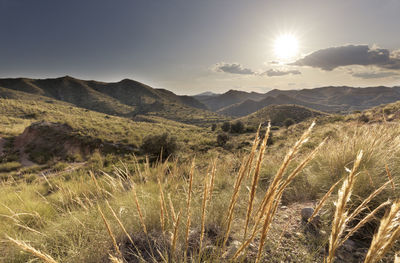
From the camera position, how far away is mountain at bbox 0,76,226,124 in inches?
3049

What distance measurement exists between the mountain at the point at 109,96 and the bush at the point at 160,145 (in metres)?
55.8

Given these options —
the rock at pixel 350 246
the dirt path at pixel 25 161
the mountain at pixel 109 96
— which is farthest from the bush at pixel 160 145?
the mountain at pixel 109 96

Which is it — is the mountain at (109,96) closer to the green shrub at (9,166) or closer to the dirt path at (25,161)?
the dirt path at (25,161)

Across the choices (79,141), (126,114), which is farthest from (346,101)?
(79,141)

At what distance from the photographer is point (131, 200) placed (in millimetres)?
2707

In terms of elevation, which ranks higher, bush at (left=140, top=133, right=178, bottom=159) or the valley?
the valley

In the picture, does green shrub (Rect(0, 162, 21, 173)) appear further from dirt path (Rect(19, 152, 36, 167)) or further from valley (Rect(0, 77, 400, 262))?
dirt path (Rect(19, 152, 36, 167))

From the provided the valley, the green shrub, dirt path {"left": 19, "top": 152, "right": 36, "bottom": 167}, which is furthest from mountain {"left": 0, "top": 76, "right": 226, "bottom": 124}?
the valley

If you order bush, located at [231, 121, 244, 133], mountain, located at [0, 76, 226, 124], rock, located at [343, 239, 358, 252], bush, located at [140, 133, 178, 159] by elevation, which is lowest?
bush, located at [231, 121, 244, 133]

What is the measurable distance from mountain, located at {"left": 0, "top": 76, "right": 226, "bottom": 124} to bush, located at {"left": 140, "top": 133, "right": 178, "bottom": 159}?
183 ft

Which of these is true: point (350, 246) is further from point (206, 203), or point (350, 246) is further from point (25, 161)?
point (25, 161)

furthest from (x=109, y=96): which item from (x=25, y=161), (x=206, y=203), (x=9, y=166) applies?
(x=206, y=203)

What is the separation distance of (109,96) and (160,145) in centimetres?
10302

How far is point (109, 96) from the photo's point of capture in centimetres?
10238
